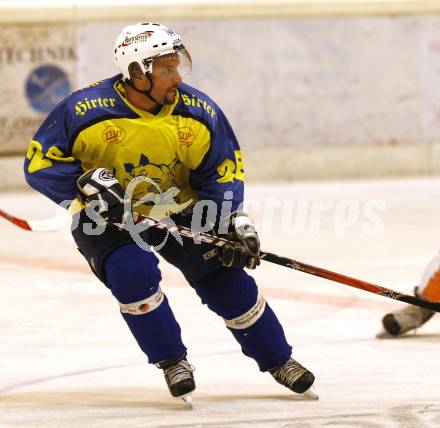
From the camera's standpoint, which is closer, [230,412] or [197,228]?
[230,412]

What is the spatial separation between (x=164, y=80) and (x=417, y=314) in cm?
182

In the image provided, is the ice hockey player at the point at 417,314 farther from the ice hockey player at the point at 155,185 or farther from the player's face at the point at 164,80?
the player's face at the point at 164,80

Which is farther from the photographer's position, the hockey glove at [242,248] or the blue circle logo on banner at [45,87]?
the blue circle logo on banner at [45,87]

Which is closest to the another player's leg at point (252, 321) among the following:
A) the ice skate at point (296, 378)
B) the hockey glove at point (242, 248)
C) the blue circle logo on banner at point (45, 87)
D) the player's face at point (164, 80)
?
the ice skate at point (296, 378)

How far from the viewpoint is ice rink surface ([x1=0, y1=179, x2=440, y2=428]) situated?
4.34 meters

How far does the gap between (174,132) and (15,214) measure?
573cm

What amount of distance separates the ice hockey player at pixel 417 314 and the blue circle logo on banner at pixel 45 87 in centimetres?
607

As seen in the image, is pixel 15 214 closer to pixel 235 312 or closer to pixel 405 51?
pixel 405 51

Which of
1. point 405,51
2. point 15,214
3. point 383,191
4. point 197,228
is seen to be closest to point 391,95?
point 405,51

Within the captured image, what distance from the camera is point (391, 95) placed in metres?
12.2

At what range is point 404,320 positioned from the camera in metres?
5.71

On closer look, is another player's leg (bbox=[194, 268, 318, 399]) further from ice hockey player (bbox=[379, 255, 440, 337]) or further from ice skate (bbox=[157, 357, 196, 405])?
ice hockey player (bbox=[379, 255, 440, 337])

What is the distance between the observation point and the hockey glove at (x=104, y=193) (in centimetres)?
436

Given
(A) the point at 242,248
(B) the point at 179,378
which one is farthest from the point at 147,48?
(B) the point at 179,378
